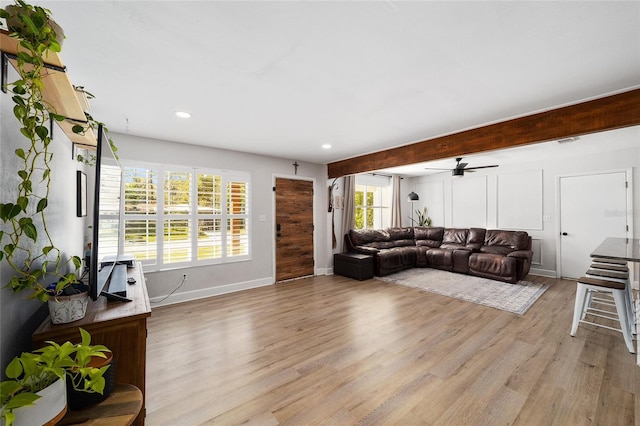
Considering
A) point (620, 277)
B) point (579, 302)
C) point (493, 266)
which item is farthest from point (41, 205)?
point (493, 266)

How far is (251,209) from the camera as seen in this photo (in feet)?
15.6

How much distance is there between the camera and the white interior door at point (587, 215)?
4.72 metres

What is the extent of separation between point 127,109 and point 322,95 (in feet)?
→ 6.71

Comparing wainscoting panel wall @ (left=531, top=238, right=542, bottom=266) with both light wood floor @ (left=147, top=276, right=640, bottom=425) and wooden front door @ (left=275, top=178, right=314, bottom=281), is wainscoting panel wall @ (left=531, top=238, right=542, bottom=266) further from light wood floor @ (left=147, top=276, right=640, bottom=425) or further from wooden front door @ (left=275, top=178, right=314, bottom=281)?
wooden front door @ (left=275, top=178, right=314, bottom=281)

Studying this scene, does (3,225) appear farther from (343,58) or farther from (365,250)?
(365,250)

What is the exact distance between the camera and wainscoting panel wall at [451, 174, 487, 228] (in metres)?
6.59

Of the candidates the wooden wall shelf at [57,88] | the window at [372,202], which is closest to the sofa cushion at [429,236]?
the window at [372,202]

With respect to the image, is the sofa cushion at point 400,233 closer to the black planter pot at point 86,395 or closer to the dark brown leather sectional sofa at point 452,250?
the dark brown leather sectional sofa at point 452,250

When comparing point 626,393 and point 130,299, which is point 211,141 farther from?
point 626,393

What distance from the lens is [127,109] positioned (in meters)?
2.76

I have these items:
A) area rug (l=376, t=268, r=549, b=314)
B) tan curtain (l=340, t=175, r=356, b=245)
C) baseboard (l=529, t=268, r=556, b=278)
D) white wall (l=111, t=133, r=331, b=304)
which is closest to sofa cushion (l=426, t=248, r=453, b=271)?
area rug (l=376, t=268, r=549, b=314)

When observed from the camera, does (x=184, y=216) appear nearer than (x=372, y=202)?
Yes

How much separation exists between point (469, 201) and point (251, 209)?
217 inches

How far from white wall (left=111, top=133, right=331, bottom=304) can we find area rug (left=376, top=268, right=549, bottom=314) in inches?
74.1
